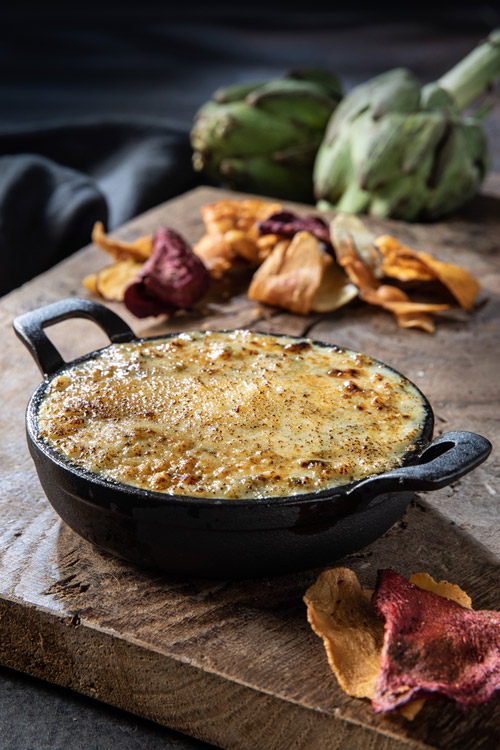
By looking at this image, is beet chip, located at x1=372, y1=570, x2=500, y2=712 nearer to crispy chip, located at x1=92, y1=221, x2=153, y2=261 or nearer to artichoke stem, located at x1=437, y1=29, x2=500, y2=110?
crispy chip, located at x1=92, y1=221, x2=153, y2=261

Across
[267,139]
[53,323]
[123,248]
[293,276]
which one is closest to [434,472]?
[53,323]

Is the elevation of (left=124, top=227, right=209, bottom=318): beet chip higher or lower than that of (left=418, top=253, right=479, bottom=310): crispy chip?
higher

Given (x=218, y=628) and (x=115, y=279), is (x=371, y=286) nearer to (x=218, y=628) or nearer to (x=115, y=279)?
(x=115, y=279)

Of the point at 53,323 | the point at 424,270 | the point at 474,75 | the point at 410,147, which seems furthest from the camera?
the point at 474,75

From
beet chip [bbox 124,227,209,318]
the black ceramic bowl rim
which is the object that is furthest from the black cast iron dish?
beet chip [bbox 124,227,209,318]

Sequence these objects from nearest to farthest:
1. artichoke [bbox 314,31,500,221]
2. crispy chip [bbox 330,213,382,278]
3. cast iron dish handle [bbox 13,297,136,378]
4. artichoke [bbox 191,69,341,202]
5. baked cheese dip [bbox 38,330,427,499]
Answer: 1. baked cheese dip [bbox 38,330,427,499]
2. cast iron dish handle [bbox 13,297,136,378]
3. crispy chip [bbox 330,213,382,278]
4. artichoke [bbox 314,31,500,221]
5. artichoke [bbox 191,69,341,202]

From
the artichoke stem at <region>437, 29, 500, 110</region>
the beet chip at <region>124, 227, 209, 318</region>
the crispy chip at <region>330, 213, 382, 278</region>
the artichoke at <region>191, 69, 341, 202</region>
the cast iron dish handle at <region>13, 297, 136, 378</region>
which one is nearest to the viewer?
the cast iron dish handle at <region>13, 297, 136, 378</region>
